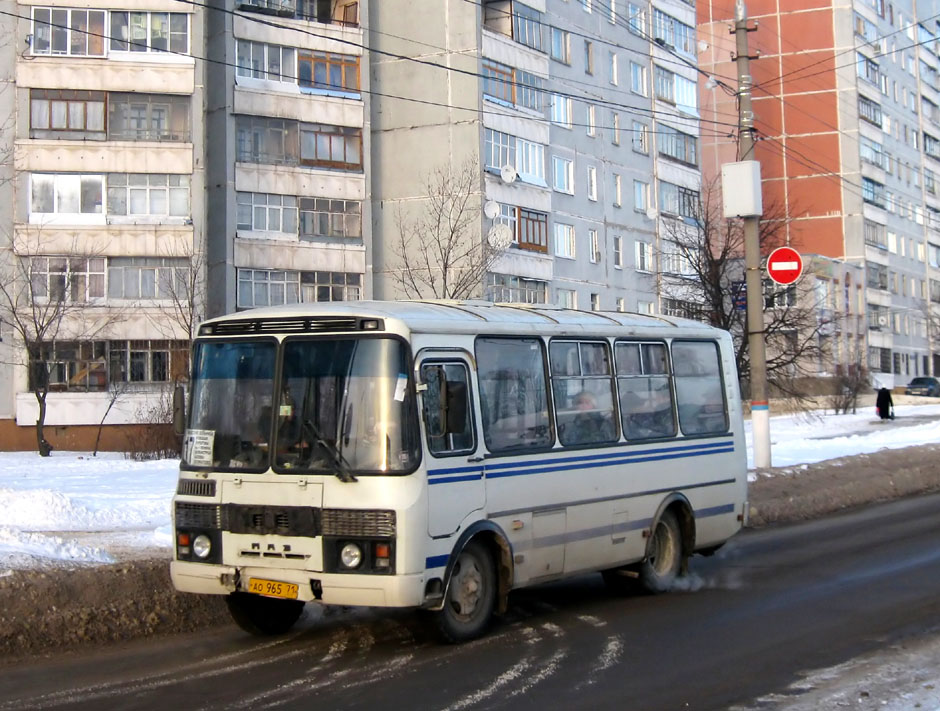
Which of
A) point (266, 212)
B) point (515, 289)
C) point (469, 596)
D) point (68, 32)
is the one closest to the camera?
point (469, 596)

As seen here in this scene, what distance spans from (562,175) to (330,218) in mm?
11770

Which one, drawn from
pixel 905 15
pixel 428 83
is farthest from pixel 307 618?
pixel 905 15

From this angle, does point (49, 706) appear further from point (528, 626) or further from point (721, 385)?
point (721, 385)

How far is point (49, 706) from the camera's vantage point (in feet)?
25.2

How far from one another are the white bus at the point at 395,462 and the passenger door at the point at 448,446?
0.05 ft

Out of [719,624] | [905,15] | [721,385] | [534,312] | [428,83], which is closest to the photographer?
[719,624]

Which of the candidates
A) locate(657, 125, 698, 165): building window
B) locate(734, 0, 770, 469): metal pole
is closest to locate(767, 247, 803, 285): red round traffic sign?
locate(734, 0, 770, 469): metal pole

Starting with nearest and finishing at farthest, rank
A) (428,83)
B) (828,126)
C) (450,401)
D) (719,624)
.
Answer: (450,401) < (719,624) < (428,83) < (828,126)

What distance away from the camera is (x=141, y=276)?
145 ft

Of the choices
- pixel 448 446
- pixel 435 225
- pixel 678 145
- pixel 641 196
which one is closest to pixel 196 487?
pixel 448 446

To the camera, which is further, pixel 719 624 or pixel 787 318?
pixel 787 318

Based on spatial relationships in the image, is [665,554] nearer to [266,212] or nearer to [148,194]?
[148,194]

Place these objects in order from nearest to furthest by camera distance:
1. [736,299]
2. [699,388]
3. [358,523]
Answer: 1. [358,523]
2. [699,388]
3. [736,299]

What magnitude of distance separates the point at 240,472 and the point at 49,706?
2.20 metres
